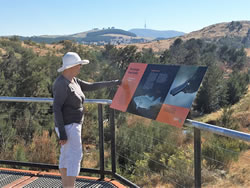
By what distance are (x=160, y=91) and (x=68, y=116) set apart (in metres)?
0.91

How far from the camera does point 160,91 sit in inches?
113

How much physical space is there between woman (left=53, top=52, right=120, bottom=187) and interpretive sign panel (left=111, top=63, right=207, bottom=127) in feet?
2.05

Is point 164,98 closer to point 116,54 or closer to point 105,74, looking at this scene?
point 105,74

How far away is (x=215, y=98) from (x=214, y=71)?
84.0 inches

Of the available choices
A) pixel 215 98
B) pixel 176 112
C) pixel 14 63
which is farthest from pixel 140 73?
pixel 215 98

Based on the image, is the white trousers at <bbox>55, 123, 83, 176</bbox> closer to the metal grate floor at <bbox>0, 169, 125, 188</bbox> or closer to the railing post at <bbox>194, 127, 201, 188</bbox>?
the metal grate floor at <bbox>0, 169, 125, 188</bbox>

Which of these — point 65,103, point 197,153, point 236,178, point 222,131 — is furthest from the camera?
point 236,178

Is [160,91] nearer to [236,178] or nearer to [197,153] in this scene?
[197,153]

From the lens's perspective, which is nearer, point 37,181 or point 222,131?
point 222,131

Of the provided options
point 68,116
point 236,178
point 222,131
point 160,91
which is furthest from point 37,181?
point 236,178

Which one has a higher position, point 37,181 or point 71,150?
point 71,150

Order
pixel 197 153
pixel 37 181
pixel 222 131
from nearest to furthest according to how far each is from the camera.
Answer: pixel 222 131 < pixel 197 153 < pixel 37 181

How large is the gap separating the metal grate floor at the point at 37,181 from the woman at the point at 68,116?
2.44 ft

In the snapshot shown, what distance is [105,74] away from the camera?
20.4 metres
